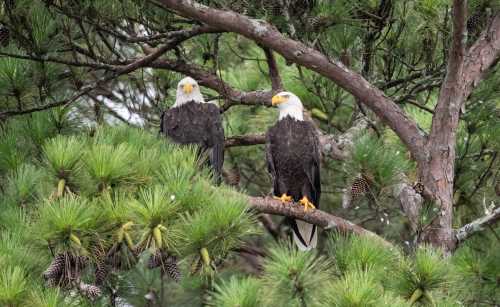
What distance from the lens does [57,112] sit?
375cm

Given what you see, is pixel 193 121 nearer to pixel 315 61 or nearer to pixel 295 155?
pixel 295 155

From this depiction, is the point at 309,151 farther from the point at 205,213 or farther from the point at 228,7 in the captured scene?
the point at 205,213

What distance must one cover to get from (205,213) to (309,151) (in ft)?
6.96

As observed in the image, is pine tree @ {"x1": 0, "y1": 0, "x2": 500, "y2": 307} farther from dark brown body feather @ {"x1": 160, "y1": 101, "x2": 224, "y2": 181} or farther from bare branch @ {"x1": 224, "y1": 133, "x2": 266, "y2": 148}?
dark brown body feather @ {"x1": 160, "y1": 101, "x2": 224, "y2": 181}

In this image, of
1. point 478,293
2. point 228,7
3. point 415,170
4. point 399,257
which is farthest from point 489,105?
point 399,257

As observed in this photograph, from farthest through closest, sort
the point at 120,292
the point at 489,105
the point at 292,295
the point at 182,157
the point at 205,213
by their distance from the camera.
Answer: the point at 489,105 < the point at 120,292 < the point at 182,157 < the point at 205,213 < the point at 292,295

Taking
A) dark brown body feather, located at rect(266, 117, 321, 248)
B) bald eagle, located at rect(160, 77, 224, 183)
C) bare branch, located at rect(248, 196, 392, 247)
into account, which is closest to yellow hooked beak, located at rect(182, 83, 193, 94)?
bald eagle, located at rect(160, 77, 224, 183)

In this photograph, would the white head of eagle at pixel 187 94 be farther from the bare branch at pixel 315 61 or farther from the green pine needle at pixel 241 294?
the green pine needle at pixel 241 294

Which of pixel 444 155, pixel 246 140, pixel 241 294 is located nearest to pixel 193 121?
pixel 246 140

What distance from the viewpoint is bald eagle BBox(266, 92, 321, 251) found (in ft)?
15.7

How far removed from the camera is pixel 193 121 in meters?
4.98

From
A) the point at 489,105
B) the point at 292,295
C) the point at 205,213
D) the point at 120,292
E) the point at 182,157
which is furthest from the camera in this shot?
the point at 489,105

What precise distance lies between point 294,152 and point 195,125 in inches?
22.1

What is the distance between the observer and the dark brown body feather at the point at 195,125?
488 centimetres
